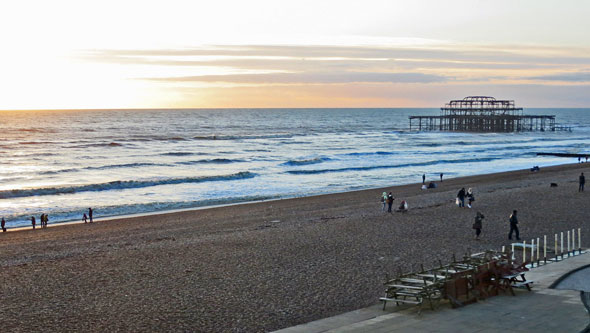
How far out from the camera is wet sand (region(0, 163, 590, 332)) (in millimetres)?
13930

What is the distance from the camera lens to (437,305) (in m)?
12.1

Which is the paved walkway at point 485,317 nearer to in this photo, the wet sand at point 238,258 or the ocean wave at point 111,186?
the wet sand at point 238,258

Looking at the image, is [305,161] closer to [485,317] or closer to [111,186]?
[111,186]

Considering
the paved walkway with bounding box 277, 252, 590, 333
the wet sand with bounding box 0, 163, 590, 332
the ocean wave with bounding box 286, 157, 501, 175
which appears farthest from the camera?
the ocean wave with bounding box 286, 157, 501, 175

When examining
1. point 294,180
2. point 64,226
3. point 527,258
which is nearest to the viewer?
point 527,258

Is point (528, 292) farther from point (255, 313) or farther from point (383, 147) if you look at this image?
point (383, 147)

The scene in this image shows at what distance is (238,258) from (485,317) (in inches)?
382

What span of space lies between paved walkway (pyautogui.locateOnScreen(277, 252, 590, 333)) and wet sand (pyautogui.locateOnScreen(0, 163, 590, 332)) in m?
1.45

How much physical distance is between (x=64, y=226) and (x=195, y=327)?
63.0ft

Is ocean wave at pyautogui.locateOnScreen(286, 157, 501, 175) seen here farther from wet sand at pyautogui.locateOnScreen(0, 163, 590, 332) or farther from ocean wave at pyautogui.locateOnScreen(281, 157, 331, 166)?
wet sand at pyautogui.locateOnScreen(0, 163, 590, 332)

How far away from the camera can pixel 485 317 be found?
11438mm

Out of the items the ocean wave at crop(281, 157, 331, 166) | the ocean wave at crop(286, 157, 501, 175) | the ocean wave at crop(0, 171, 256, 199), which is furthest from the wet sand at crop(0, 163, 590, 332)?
the ocean wave at crop(281, 157, 331, 166)

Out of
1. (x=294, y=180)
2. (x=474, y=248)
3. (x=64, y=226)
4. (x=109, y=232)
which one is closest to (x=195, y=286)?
(x=474, y=248)

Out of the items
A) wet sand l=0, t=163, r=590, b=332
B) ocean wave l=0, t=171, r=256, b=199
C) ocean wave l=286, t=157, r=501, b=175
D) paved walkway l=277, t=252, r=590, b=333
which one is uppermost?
paved walkway l=277, t=252, r=590, b=333
